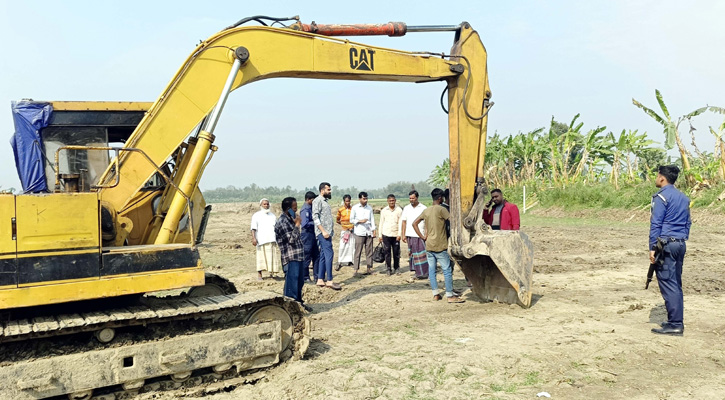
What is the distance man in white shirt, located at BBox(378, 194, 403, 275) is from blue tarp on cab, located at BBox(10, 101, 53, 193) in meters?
7.35

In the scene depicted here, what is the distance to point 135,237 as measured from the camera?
227 inches

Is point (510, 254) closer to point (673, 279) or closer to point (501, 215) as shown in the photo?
point (501, 215)

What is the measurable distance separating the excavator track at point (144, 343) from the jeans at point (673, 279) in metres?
4.07

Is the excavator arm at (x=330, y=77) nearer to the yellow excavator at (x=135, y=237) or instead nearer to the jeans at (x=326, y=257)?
the yellow excavator at (x=135, y=237)

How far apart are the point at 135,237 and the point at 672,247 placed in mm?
5796

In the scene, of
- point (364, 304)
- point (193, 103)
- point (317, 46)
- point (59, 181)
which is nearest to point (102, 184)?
point (59, 181)

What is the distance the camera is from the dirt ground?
5.08 metres

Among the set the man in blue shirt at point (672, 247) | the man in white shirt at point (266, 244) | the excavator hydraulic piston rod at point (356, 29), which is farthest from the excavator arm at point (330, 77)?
the man in white shirt at point (266, 244)

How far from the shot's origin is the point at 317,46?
275 inches

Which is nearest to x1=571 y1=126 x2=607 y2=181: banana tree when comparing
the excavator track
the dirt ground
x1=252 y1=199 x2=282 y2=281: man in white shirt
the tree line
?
the tree line

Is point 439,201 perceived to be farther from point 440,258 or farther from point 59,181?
point 59,181

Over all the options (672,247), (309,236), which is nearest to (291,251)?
(309,236)

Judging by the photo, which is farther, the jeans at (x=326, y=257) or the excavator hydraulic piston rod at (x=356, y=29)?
the jeans at (x=326, y=257)

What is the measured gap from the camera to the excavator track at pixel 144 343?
4.67 metres
